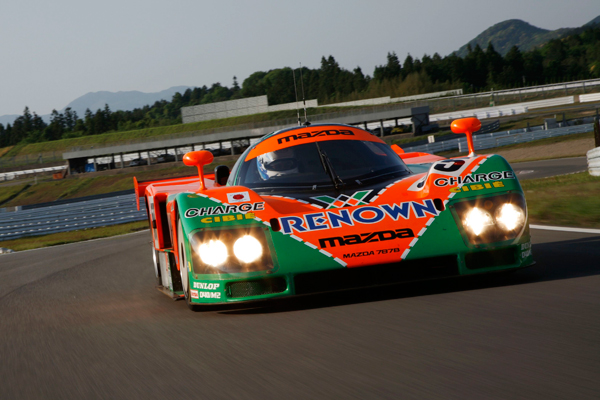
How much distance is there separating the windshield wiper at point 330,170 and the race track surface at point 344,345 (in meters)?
0.86

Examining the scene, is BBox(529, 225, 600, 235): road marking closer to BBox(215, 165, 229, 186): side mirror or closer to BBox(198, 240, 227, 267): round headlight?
BBox(215, 165, 229, 186): side mirror

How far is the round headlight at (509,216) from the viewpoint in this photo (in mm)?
4055

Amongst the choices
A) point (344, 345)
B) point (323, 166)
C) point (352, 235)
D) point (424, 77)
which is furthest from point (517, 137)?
point (424, 77)

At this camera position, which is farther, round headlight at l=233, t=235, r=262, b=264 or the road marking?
the road marking

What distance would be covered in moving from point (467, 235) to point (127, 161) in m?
71.6

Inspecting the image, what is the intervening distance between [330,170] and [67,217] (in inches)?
770

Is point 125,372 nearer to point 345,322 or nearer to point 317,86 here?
point 345,322

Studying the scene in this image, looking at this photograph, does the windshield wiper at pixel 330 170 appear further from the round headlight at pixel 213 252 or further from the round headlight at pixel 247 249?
the round headlight at pixel 213 252

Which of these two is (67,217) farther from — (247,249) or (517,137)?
(517,137)

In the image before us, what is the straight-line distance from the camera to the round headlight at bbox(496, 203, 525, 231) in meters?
4.05

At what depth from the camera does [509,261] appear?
13.2 feet

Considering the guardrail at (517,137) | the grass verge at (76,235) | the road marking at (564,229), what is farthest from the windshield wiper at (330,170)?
the guardrail at (517,137)

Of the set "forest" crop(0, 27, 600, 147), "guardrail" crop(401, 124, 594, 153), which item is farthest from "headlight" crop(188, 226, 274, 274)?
"forest" crop(0, 27, 600, 147)

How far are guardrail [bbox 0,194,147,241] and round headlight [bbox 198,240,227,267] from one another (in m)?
19.1
